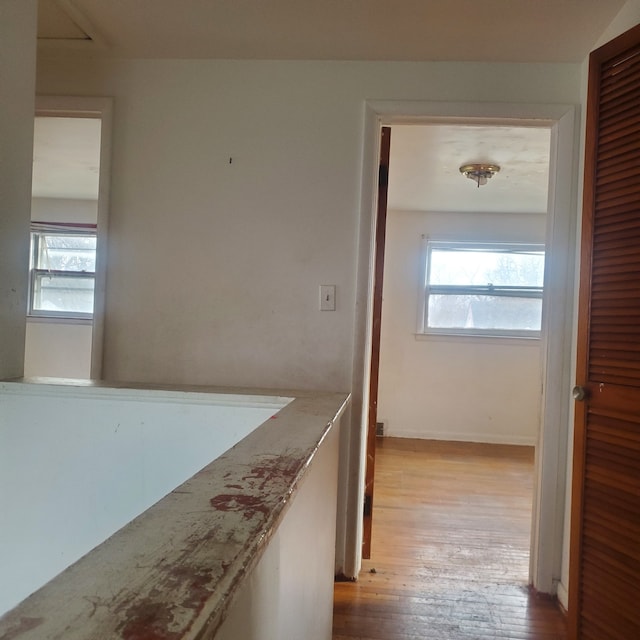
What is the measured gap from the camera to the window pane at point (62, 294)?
4.91 meters

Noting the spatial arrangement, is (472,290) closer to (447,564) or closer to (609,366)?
(447,564)

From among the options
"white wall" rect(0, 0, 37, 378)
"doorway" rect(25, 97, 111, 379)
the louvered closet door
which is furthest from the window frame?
"white wall" rect(0, 0, 37, 378)

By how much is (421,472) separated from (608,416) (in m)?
2.24

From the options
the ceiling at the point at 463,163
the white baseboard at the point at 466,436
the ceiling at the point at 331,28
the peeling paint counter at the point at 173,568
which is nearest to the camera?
the peeling paint counter at the point at 173,568

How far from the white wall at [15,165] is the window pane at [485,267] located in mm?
3760

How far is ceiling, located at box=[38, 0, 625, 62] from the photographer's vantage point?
1652 mm

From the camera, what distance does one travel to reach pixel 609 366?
5.11 ft

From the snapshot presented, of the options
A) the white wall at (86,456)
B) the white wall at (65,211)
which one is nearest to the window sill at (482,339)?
the white wall at (65,211)

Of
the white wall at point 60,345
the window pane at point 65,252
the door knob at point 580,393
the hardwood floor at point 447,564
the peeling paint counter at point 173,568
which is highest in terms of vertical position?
the window pane at point 65,252

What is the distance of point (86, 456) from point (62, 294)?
420 centimetres

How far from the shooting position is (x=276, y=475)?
74 centimetres

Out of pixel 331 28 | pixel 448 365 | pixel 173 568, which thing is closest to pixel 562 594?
pixel 173 568

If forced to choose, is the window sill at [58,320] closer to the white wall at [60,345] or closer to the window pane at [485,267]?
the white wall at [60,345]

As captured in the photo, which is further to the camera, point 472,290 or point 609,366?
point 472,290
